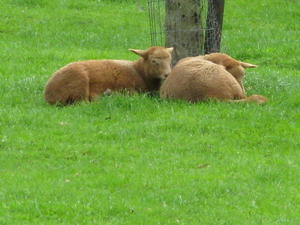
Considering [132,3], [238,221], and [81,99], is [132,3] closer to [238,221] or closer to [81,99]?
[81,99]

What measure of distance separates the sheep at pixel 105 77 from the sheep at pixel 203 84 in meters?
0.57

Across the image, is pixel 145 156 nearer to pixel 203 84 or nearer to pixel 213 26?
pixel 203 84

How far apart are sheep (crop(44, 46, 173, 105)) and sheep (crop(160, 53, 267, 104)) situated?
57cm

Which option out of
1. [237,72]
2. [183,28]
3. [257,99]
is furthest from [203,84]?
[183,28]

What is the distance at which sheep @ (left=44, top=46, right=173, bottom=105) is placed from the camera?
11.9m

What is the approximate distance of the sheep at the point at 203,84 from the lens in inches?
456

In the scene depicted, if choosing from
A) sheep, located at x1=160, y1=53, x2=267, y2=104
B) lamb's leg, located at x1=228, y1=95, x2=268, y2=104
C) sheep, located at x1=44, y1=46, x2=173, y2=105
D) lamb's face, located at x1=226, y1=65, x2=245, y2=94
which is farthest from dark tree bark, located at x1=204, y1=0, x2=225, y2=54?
lamb's leg, located at x1=228, y1=95, x2=268, y2=104

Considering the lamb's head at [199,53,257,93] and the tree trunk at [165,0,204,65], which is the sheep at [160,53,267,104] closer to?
the lamb's head at [199,53,257,93]

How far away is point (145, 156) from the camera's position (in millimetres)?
9344

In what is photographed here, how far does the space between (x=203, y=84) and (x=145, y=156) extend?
2.60 m

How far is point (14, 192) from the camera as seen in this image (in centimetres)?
791

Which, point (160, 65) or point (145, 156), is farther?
point (160, 65)

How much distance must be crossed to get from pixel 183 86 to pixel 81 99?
1.72 m

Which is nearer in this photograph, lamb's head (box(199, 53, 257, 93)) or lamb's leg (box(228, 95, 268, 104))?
lamb's leg (box(228, 95, 268, 104))
